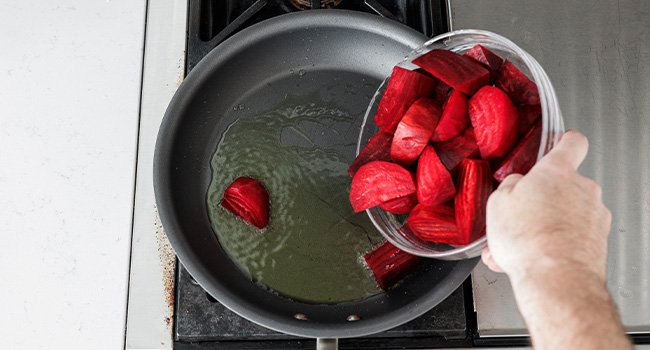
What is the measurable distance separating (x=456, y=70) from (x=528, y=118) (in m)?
0.10

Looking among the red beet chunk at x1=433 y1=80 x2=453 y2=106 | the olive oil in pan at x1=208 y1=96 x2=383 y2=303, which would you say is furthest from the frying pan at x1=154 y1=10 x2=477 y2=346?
the red beet chunk at x1=433 y1=80 x2=453 y2=106

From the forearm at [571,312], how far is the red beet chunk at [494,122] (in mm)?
175

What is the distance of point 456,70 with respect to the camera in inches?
29.7

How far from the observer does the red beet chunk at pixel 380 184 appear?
0.77 metres

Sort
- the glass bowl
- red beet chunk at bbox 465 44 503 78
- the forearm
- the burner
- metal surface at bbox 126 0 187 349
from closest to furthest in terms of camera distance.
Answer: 1. the forearm
2. the glass bowl
3. red beet chunk at bbox 465 44 503 78
4. metal surface at bbox 126 0 187 349
5. the burner

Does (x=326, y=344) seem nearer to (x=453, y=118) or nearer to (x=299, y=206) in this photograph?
(x=299, y=206)

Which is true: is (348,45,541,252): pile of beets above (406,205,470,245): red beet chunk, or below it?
above

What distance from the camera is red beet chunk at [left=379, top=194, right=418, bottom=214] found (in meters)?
0.78

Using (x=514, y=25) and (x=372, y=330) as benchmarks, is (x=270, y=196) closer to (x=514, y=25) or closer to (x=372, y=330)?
(x=372, y=330)

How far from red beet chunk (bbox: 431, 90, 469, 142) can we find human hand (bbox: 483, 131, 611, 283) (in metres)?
0.14

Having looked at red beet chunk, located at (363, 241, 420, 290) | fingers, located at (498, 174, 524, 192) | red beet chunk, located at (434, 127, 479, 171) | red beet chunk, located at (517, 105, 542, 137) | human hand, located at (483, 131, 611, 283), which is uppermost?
red beet chunk, located at (517, 105, 542, 137)

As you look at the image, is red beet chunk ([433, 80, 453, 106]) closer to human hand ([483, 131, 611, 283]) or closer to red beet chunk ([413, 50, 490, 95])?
red beet chunk ([413, 50, 490, 95])

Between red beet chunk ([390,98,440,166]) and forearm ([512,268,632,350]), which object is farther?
red beet chunk ([390,98,440,166])

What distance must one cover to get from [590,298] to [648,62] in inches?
24.5
